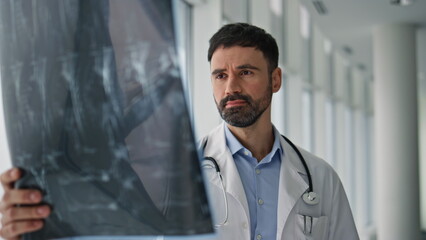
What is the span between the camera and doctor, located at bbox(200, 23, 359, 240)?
1.08 m

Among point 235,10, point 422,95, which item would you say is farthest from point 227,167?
point 422,95

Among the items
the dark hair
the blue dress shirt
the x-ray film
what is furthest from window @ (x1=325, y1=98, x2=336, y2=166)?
the x-ray film

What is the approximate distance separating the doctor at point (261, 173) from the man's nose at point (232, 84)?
0.11ft

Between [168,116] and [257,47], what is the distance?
25.7 inches

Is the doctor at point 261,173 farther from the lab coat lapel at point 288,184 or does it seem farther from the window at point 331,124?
the window at point 331,124

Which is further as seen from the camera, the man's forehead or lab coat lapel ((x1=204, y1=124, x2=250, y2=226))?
lab coat lapel ((x1=204, y1=124, x2=250, y2=226))

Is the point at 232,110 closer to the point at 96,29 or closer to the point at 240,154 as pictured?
the point at 240,154

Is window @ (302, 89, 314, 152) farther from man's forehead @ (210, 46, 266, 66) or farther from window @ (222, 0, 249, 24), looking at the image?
man's forehead @ (210, 46, 266, 66)

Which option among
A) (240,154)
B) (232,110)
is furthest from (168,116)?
(240,154)

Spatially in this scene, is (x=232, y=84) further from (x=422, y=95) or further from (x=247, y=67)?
(x=422, y=95)

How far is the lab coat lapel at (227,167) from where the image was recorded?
123cm

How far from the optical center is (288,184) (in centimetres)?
128

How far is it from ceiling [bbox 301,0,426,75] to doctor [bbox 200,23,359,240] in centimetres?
300

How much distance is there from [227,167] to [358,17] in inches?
145
